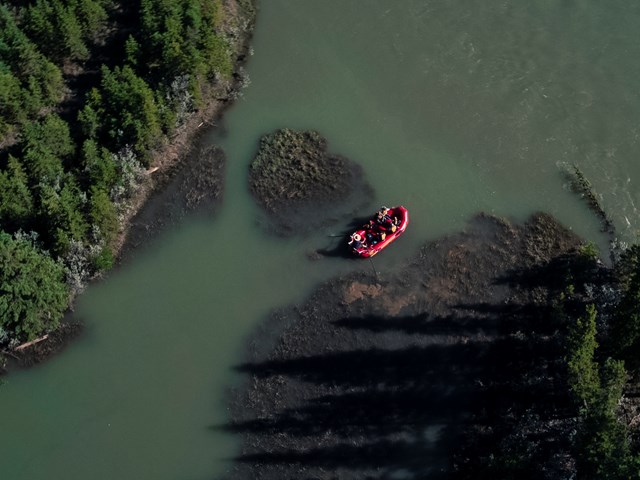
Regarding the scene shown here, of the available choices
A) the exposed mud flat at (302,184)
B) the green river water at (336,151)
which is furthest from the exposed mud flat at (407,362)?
the exposed mud flat at (302,184)

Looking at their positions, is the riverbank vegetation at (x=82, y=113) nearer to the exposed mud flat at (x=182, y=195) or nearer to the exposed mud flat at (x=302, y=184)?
the exposed mud flat at (x=182, y=195)

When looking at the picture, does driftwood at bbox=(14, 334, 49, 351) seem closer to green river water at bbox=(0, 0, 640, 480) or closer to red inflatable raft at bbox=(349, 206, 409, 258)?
green river water at bbox=(0, 0, 640, 480)

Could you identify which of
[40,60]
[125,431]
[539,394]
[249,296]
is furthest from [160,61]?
[539,394]

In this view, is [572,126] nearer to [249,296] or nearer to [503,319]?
[503,319]

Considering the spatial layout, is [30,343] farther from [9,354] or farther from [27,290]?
[27,290]

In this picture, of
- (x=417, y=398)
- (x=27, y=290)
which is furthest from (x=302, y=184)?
(x=27, y=290)
